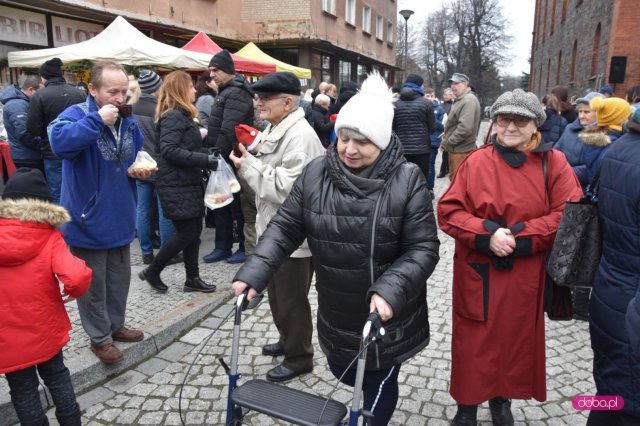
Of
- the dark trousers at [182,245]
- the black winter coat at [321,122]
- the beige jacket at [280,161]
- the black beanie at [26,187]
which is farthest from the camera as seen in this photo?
the black winter coat at [321,122]

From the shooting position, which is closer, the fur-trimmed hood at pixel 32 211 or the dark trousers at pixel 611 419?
the dark trousers at pixel 611 419

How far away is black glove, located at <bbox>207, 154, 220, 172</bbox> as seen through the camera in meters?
4.49

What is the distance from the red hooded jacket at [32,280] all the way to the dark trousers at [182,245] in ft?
6.68

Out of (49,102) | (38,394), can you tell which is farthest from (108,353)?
(49,102)

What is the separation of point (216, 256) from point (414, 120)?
4212mm

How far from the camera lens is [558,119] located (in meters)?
7.16

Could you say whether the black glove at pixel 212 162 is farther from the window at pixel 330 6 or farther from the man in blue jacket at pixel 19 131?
the window at pixel 330 6

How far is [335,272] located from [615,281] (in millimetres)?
1290

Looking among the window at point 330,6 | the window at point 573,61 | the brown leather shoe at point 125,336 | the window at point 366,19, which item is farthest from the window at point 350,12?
the brown leather shoe at point 125,336

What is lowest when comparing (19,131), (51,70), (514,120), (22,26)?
(19,131)

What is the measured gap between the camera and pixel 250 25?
19391 millimetres

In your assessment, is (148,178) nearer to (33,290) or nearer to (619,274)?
(33,290)

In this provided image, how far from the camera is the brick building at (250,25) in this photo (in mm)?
11492

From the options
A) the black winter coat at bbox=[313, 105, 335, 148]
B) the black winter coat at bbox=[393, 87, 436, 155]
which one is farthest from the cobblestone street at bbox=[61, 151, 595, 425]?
the black winter coat at bbox=[313, 105, 335, 148]
